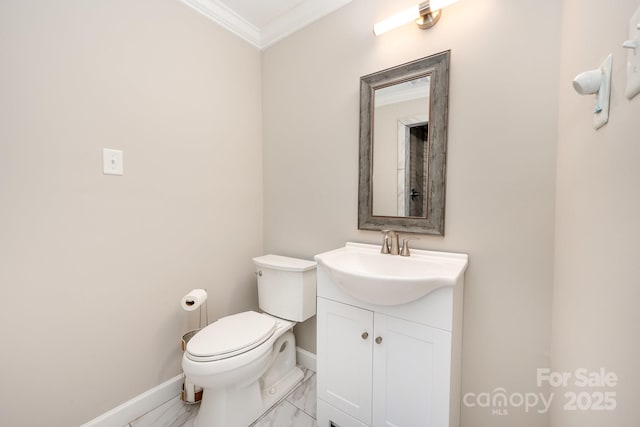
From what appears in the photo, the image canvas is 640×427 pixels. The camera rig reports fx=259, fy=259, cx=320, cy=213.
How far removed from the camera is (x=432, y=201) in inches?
49.8

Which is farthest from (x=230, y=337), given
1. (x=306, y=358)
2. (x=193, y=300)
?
(x=306, y=358)

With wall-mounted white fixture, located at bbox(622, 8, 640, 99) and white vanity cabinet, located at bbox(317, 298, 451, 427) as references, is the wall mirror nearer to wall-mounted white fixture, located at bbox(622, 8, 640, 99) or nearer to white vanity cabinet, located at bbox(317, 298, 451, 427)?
white vanity cabinet, located at bbox(317, 298, 451, 427)

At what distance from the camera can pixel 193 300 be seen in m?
1.45

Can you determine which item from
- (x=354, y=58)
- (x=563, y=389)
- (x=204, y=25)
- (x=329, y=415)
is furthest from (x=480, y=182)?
(x=204, y=25)

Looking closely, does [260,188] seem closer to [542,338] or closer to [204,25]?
[204,25]

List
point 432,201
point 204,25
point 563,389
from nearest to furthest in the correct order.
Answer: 1. point 563,389
2. point 432,201
3. point 204,25

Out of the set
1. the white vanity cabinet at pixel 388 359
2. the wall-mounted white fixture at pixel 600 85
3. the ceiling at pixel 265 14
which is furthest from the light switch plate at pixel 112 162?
the wall-mounted white fixture at pixel 600 85

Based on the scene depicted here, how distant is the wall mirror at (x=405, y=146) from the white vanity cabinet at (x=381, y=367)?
0.50 metres

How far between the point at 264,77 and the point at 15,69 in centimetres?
130

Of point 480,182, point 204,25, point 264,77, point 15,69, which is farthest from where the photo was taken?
point 264,77

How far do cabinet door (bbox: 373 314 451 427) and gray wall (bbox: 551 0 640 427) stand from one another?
14.6 inches

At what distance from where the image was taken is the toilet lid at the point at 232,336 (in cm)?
118

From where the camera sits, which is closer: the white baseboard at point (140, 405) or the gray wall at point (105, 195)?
the gray wall at point (105, 195)

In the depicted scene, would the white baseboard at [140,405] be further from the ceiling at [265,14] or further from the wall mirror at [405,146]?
the ceiling at [265,14]
